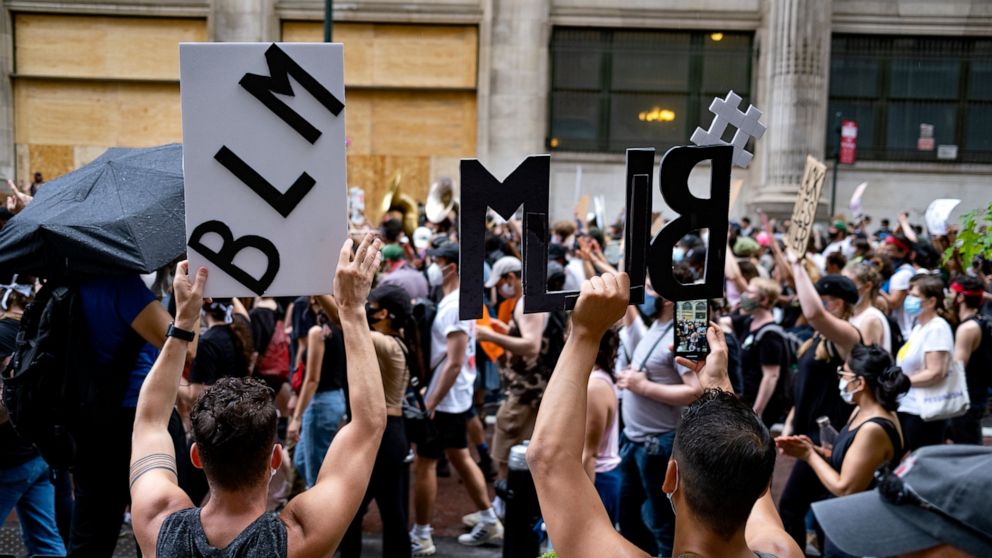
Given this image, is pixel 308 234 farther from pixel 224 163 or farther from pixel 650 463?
pixel 650 463

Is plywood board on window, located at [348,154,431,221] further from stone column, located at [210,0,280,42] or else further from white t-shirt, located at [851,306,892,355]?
white t-shirt, located at [851,306,892,355]

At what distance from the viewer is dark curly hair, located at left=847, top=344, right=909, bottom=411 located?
4.63 m

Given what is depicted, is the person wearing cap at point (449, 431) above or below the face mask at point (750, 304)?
below

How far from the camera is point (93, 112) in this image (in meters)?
24.1

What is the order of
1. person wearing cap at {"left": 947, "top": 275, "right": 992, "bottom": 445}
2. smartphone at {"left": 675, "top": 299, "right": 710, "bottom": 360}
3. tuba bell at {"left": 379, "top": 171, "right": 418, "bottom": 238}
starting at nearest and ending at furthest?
1. smartphone at {"left": 675, "top": 299, "right": 710, "bottom": 360}
2. person wearing cap at {"left": 947, "top": 275, "right": 992, "bottom": 445}
3. tuba bell at {"left": 379, "top": 171, "right": 418, "bottom": 238}

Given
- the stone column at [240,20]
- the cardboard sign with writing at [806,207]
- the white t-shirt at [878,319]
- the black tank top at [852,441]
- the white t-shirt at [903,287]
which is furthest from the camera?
the stone column at [240,20]

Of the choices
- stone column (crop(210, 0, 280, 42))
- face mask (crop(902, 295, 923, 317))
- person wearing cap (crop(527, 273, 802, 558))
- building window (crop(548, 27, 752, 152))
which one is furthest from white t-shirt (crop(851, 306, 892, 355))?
stone column (crop(210, 0, 280, 42))

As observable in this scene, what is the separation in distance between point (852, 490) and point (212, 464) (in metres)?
3.30

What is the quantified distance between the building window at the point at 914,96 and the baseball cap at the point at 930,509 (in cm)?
2351

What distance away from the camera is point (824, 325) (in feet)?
18.6

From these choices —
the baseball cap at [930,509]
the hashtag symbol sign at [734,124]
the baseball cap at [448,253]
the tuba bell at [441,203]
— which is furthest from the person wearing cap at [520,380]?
the tuba bell at [441,203]

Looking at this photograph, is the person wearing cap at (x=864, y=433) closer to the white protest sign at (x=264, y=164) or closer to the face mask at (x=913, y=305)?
the face mask at (x=913, y=305)

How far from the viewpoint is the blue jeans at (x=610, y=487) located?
5579 millimetres

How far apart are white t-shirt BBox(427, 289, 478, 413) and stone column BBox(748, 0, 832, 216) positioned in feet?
56.3
